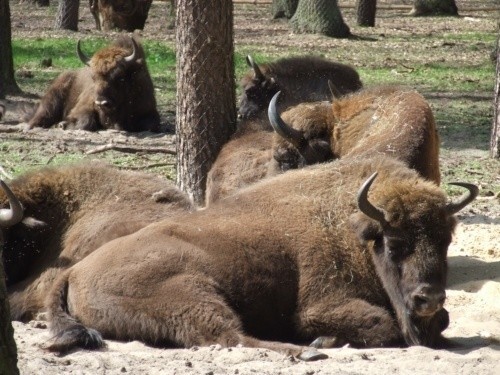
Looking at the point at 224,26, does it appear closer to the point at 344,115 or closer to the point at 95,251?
the point at 344,115

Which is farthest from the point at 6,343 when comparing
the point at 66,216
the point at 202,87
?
the point at 202,87

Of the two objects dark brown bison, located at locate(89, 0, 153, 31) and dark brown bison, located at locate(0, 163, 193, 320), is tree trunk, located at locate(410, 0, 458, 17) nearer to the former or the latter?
dark brown bison, located at locate(89, 0, 153, 31)

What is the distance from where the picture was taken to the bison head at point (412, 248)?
5398mm

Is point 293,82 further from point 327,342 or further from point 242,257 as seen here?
point 327,342

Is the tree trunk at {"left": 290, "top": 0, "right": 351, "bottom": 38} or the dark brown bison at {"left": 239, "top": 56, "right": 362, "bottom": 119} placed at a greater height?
the dark brown bison at {"left": 239, "top": 56, "right": 362, "bottom": 119}

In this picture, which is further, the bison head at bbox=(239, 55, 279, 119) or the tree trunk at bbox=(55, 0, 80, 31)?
the tree trunk at bbox=(55, 0, 80, 31)

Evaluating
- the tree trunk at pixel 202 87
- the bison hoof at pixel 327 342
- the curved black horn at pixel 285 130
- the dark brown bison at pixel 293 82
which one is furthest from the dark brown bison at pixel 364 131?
the bison hoof at pixel 327 342

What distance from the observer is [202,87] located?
8508mm

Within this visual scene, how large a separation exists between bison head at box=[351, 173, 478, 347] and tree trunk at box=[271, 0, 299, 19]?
21.3m

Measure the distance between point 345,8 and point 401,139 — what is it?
2481 centimetres

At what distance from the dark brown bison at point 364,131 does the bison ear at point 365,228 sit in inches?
64.7

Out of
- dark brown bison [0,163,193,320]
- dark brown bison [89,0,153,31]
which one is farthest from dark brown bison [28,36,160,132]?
dark brown bison [89,0,153,31]

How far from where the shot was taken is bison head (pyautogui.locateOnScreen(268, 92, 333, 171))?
27.0 ft

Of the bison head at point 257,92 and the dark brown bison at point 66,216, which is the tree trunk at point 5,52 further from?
the dark brown bison at point 66,216
